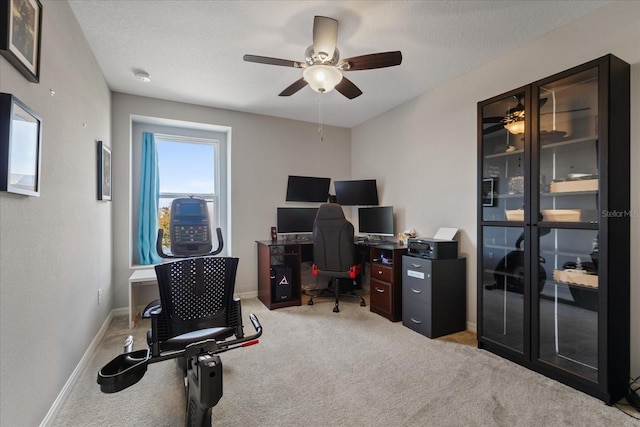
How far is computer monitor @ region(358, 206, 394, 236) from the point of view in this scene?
4.06 m

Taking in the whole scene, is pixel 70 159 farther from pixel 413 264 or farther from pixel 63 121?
pixel 413 264

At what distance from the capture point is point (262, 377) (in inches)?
86.9

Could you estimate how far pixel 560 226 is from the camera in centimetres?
210

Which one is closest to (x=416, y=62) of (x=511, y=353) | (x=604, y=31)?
(x=604, y=31)

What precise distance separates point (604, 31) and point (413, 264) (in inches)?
92.8

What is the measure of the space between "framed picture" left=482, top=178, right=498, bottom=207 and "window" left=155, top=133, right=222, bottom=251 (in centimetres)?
326

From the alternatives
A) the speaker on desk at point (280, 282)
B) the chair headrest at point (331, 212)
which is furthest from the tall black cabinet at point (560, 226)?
the speaker on desk at point (280, 282)

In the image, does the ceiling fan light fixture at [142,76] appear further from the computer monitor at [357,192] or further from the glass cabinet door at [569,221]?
the glass cabinet door at [569,221]

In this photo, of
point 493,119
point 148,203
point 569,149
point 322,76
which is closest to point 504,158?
point 493,119

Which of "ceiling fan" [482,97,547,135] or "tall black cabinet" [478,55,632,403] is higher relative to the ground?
"ceiling fan" [482,97,547,135]

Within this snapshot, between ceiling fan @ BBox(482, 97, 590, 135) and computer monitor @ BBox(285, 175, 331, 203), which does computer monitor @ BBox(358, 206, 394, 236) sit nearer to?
computer monitor @ BBox(285, 175, 331, 203)

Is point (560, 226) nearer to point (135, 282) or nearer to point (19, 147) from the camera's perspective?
point (19, 147)

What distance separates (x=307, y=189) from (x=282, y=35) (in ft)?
8.36

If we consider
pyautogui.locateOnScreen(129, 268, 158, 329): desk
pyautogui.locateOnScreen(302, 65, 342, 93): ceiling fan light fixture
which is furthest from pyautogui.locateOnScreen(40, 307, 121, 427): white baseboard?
pyautogui.locateOnScreen(302, 65, 342, 93): ceiling fan light fixture
